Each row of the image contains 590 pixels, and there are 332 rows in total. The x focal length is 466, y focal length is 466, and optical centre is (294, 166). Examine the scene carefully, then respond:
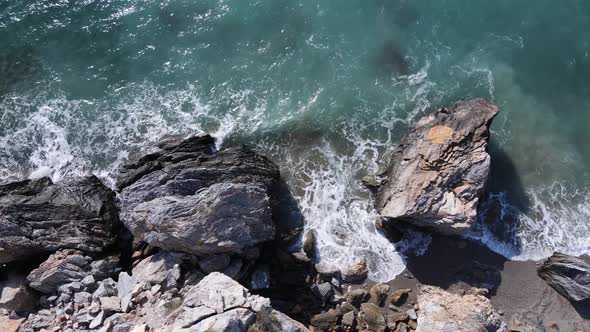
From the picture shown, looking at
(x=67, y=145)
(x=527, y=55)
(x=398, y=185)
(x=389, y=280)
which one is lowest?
(x=389, y=280)

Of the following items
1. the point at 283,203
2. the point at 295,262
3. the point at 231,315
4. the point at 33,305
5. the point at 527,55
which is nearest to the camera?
the point at 231,315

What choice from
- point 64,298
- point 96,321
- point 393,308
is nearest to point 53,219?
point 64,298

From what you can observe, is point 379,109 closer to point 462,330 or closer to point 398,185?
point 398,185

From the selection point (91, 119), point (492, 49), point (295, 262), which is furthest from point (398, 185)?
point (91, 119)

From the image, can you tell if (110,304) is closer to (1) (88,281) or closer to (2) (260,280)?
(1) (88,281)

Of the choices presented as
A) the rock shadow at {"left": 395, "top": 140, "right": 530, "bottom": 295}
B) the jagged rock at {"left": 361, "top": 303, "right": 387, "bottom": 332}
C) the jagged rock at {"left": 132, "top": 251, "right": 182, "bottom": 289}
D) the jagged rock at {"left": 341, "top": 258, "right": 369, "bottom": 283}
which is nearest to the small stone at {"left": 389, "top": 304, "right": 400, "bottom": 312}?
the jagged rock at {"left": 361, "top": 303, "right": 387, "bottom": 332}

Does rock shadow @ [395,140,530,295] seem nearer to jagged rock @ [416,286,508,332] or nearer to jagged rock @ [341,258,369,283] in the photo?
jagged rock @ [416,286,508,332]

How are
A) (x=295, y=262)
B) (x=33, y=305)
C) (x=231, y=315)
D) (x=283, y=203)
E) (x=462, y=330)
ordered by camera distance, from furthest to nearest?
(x=283, y=203) < (x=295, y=262) < (x=33, y=305) < (x=462, y=330) < (x=231, y=315)
